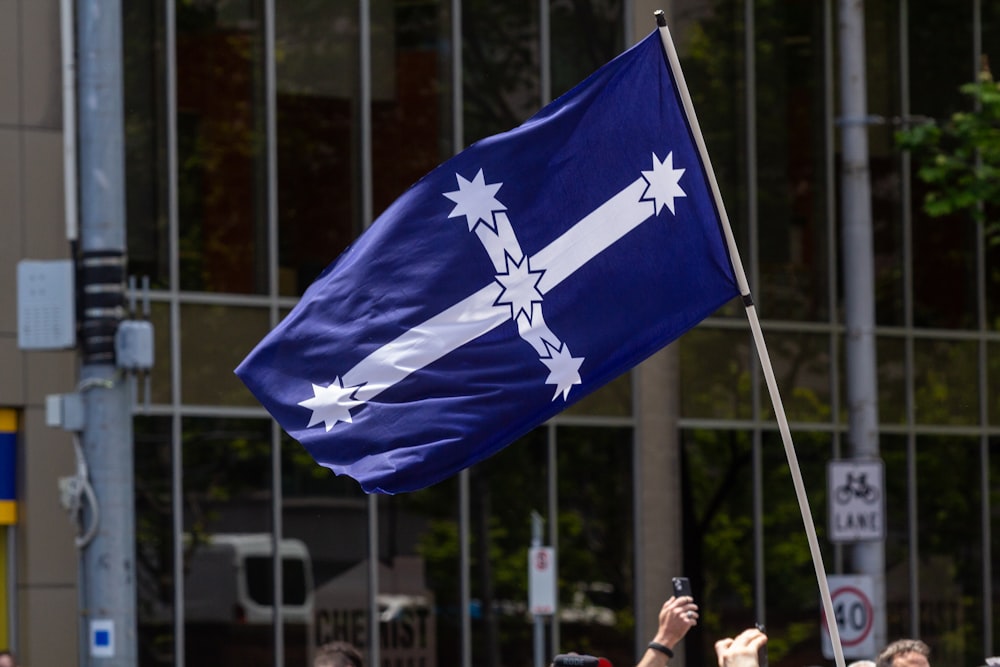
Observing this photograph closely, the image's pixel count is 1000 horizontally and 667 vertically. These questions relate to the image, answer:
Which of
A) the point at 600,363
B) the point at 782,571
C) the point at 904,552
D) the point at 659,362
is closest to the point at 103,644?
the point at 600,363

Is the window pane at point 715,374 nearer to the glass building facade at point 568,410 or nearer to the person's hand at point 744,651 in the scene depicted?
the glass building facade at point 568,410

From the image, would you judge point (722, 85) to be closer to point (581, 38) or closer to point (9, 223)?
point (581, 38)

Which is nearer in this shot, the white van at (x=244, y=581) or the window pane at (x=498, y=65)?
the white van at (x=244, y=581)

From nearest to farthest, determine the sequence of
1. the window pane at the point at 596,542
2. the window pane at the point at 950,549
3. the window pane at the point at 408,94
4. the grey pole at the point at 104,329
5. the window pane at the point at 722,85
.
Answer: the grey pole at the point at 104,329, the window pane at the point at 408,94, the window pane at the point at 596,542, the window pane at the point at 722,85, the window pane at the point at 950,549

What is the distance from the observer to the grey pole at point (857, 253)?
1533cm

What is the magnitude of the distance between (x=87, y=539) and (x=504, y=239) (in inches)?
224

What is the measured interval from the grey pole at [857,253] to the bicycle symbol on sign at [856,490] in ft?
1.21

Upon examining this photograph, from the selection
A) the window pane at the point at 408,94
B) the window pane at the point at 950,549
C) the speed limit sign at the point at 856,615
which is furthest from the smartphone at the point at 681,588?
the window pane at the point at 950,549

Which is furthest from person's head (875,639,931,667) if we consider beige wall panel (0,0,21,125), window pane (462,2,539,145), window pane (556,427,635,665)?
window pane (462,2,539,145)

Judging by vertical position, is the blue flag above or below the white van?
above

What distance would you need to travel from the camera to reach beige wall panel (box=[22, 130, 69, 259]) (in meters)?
15.8

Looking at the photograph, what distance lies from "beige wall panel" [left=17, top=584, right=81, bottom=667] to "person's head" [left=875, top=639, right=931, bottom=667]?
30.7 ft

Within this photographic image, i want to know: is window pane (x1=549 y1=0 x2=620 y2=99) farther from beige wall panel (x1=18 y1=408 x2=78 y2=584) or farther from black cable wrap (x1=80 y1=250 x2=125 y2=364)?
black cable wrap (x1=80 y1=250 x2=125 y2=364)

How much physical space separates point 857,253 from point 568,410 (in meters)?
3.90
